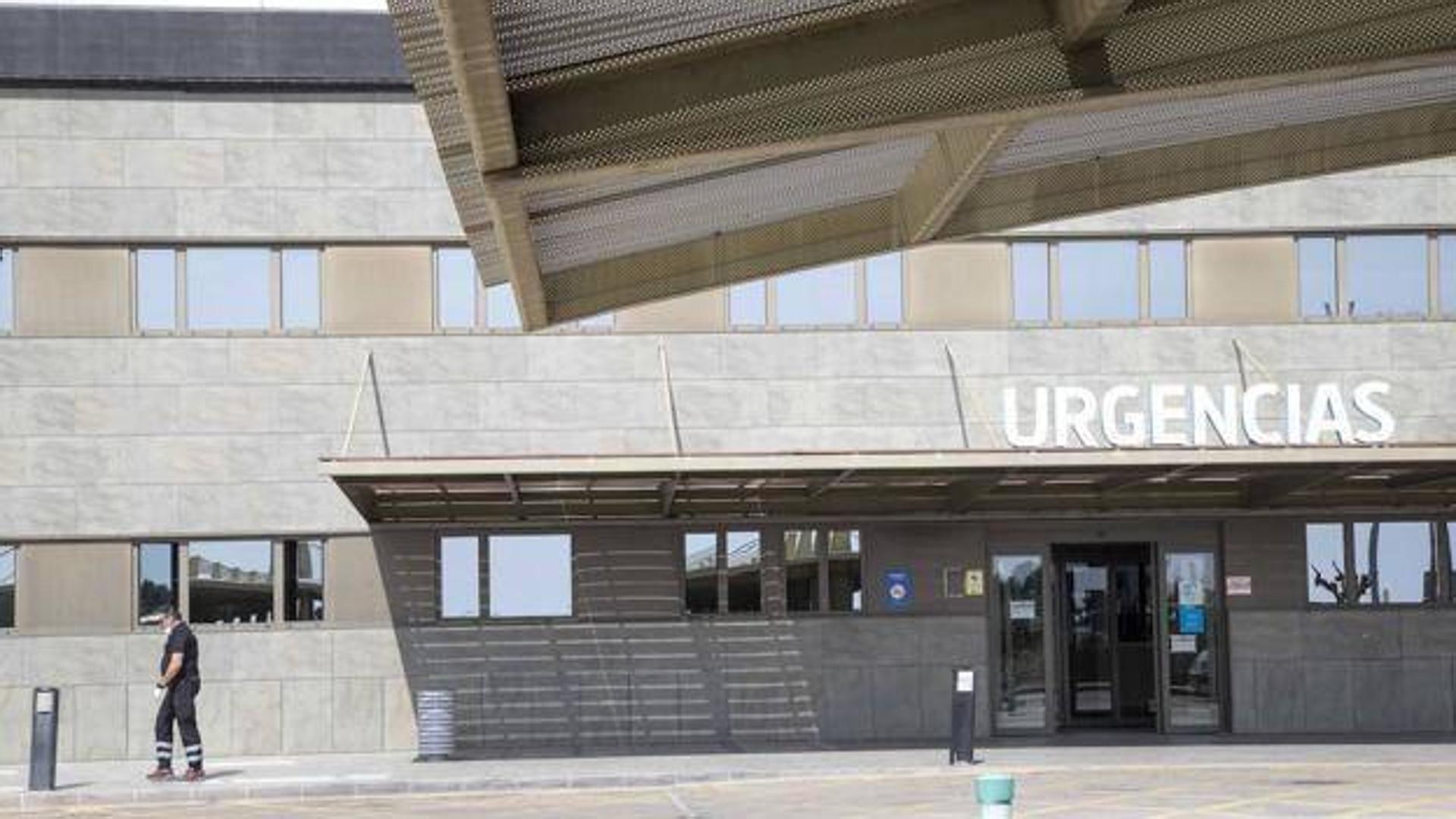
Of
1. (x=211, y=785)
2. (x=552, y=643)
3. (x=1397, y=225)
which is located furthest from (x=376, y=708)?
(x=1397, y=225)

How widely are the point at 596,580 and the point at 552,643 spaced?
0.92 m

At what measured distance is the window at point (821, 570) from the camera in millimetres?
27781

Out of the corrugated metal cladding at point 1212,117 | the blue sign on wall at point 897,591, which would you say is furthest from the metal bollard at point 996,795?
the blue sign on wall at point 897,591

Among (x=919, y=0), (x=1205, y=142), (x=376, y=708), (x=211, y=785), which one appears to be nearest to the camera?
(x=919, y=0)

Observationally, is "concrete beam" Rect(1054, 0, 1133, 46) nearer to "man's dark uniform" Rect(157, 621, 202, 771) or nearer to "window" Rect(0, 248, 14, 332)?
"man's dark uniform" Rect(157, 621, 202, 771)

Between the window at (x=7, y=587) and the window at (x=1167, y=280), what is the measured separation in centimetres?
1385

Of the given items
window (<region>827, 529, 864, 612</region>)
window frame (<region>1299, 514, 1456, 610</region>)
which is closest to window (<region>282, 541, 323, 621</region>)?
window (<region>827, 529, 864, 612</region>)

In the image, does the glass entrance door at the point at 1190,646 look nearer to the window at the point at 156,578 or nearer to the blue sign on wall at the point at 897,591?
the blue sign on wall at the point at 897,591

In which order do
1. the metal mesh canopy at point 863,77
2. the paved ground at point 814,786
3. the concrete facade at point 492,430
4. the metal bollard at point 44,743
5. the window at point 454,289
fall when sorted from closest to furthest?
the metal mesh canopy at point 863,77 → the paved ground at point 814,786 → the metal bollard at point 44,743 → the concrete facade at point 492,430 → the window at point 454,289

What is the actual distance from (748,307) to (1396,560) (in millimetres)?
8531

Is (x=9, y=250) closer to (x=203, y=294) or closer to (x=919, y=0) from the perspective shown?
(x=203, y=294)

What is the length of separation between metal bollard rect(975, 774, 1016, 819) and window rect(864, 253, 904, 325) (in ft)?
61.6

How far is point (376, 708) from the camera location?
27.0 m

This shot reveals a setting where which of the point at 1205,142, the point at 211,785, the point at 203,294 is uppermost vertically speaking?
the point at 203,294
